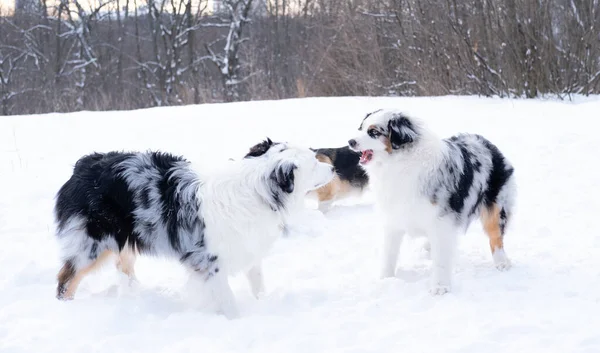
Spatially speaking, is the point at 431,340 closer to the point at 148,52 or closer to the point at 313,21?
the point at 313,21

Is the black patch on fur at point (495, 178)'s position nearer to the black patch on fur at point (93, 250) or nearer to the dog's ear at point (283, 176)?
the dog's ear at point (283, 176)

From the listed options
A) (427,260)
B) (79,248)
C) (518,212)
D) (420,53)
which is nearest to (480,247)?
(427,260)

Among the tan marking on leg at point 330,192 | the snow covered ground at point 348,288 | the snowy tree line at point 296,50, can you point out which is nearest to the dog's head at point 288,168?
the snow covered ground at point 348,288

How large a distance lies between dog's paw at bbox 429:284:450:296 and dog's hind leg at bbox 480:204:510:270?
82 centimetres

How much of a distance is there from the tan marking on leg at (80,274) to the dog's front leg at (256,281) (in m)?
1.08

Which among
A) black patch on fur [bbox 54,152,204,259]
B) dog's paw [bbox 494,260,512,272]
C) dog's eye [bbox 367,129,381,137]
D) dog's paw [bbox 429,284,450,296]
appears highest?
dog's eye [bbox 367,129,381,137]

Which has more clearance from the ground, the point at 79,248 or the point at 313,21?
the point at 313,21

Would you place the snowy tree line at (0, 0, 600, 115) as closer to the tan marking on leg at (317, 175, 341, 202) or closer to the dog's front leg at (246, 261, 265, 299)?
the tan marking on leg at (317, 175, 341, 202)

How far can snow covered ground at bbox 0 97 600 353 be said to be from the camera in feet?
10.6

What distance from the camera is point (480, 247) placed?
5.26m

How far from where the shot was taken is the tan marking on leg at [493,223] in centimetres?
466

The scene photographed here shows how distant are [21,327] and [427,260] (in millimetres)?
3327

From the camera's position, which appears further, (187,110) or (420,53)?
(420,53)

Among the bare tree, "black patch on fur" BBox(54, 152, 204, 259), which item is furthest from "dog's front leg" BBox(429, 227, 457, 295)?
the bare tree
